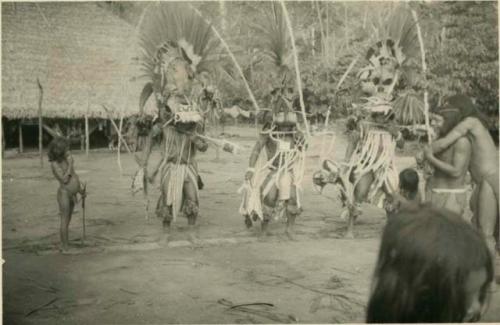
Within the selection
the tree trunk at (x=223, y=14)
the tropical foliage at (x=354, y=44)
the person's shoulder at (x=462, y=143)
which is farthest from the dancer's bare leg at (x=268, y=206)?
the person's shoulder at (x=462, y=143)

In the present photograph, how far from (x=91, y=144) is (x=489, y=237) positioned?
749 cm

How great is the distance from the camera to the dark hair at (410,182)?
3.73m

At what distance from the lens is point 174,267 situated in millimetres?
3742

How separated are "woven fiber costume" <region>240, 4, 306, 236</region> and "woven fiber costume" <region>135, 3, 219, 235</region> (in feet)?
1.54

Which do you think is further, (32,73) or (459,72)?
(32,73)

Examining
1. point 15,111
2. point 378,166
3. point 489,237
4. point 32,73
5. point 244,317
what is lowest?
point 244,317

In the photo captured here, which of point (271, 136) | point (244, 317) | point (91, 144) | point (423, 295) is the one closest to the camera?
point (423, 295)

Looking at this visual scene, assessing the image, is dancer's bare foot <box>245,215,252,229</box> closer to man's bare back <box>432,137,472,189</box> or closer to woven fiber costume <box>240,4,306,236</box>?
woven fiber costume <box>240,4,306,236</box>

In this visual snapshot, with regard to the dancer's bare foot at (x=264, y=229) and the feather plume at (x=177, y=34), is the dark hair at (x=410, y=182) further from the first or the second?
the feather plume at (x=177, y=34)

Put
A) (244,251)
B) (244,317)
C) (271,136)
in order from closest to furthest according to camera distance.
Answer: (244,317)
(244,251)
(271,136)

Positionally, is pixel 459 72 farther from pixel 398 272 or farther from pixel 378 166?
pixel 398 272

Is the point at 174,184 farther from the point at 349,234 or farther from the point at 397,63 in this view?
the point at 397,63

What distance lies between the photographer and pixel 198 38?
4.31 metres

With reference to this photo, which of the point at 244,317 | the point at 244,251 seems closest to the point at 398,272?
the point at 244,317
